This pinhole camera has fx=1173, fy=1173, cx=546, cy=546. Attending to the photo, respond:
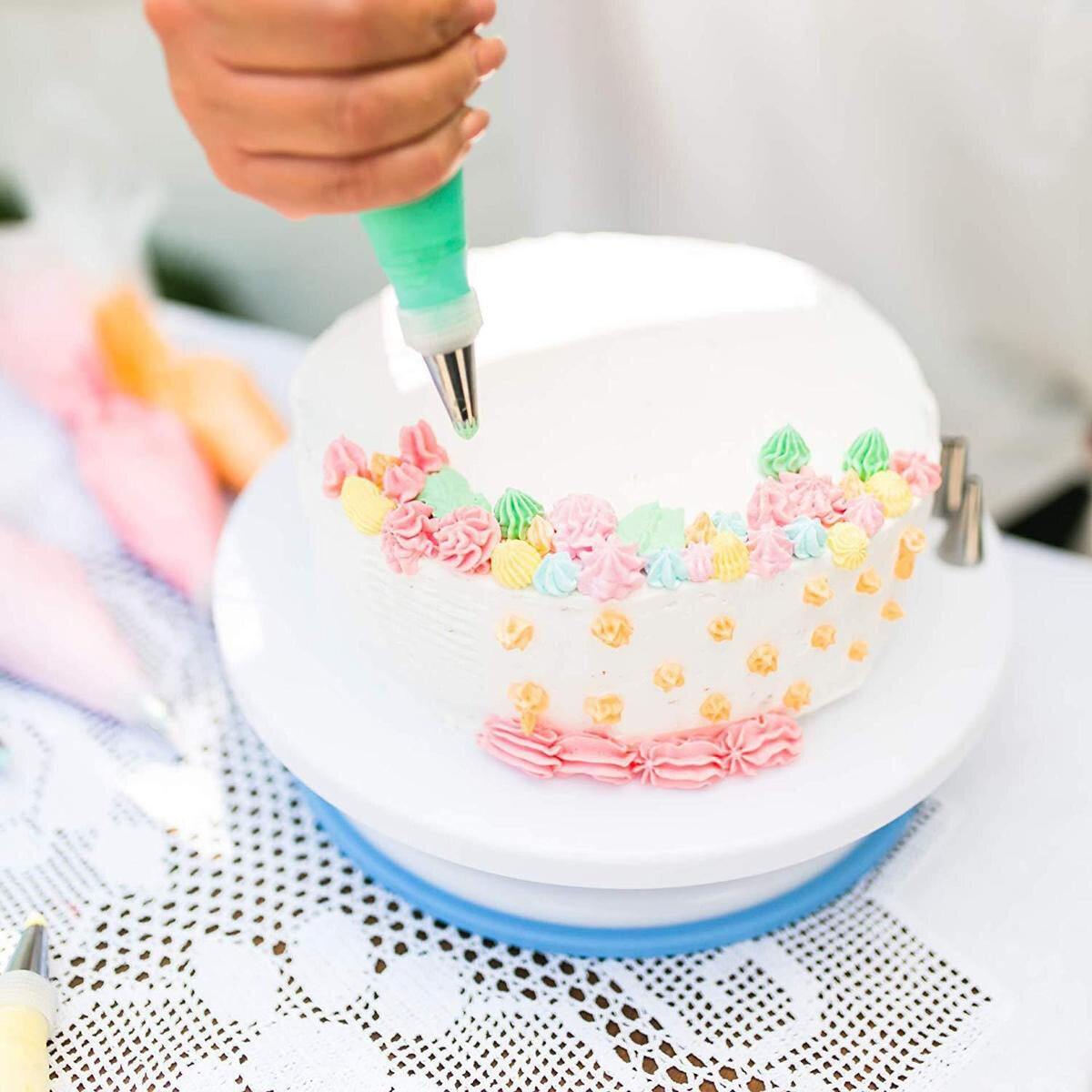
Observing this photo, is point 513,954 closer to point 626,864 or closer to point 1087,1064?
point 626,864

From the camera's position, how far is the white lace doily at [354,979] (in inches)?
28.0

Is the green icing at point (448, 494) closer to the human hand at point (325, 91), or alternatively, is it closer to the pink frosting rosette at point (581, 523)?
the pink frosting rosette at point (581, 523)

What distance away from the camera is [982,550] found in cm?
90

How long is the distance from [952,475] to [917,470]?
171 mm

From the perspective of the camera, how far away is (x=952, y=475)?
90cm

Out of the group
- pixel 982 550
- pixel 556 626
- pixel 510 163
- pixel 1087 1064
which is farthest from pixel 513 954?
pixel 510 163

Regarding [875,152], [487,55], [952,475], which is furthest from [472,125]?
[875,152]

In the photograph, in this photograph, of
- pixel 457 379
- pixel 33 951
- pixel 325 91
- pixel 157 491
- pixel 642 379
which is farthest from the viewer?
pixel 157 491

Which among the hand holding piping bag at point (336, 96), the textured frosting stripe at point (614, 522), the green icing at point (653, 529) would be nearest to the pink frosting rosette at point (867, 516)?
the textured frosting stripe at point (614, 522)

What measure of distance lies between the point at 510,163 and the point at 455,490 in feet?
2.72

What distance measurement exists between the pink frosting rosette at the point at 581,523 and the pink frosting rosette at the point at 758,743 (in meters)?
0.15

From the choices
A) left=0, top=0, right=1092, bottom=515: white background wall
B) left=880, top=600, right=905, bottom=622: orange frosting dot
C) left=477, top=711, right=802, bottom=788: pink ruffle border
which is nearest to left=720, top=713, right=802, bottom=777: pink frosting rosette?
left=477, top=711, right=802, bottom=788: pink ruffle border

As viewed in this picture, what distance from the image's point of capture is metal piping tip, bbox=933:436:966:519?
0.89 metres

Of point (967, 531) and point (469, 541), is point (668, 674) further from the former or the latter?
point (967, 531)
